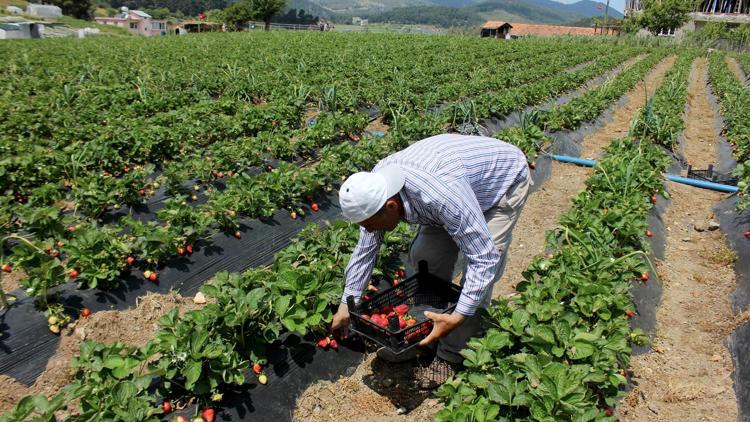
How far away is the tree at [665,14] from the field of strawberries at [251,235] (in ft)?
147

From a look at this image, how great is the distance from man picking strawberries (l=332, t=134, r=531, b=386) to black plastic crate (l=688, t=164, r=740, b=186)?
5979 millimetres

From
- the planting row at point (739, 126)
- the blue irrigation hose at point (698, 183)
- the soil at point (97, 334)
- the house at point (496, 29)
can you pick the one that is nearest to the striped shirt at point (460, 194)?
the soil at point (97, 334)

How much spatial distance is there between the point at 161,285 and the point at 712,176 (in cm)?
786

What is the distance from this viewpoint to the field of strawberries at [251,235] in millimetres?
2666

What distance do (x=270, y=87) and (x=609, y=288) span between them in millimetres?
9018

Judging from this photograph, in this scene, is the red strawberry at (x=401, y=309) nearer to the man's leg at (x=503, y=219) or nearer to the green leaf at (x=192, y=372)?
the man's leg at (x=503, y=219)

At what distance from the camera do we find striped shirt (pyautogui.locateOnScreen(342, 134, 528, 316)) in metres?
2.53

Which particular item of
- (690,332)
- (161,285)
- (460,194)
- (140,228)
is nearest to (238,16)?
(140,228)

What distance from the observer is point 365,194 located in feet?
7.72

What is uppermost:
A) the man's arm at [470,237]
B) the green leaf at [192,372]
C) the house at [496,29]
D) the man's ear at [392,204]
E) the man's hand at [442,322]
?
the house at [496,29]

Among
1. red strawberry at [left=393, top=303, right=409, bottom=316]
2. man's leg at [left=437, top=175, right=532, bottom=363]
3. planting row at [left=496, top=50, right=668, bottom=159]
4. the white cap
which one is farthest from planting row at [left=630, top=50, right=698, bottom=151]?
the white cap

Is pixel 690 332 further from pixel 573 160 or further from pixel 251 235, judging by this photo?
pixel 573 160

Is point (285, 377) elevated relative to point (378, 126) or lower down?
lower down

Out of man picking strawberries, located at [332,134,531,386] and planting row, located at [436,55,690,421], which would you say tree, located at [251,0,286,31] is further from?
man picking strawberries, located at [332,134,531,386]
